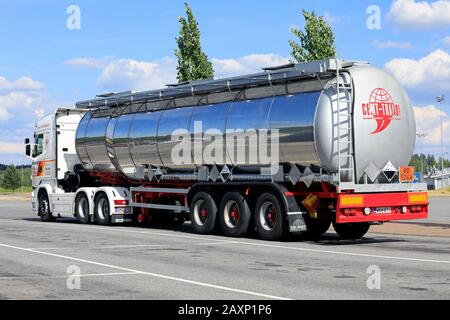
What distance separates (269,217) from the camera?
58.4 ft

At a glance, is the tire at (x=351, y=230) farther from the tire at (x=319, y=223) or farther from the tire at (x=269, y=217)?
the tire at (x=269, y=217)

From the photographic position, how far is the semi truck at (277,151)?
1661cm

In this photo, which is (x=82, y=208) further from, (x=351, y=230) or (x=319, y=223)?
(x=351, y=230)

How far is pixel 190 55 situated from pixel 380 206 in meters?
28.2

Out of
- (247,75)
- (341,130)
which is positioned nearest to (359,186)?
(341,130)

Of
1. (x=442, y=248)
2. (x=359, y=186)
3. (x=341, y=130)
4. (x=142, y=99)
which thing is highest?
(x=142, y=99)

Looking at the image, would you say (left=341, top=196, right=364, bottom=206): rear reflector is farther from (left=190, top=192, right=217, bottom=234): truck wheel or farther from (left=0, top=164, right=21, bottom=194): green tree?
(left=0, top=164, right=21, bottom=194): green tree

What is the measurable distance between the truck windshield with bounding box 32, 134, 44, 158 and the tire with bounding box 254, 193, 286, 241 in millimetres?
12003

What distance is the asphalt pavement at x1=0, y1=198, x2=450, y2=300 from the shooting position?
9.78m

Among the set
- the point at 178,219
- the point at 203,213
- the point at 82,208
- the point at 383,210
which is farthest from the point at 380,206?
the point at 82,208

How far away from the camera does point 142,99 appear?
22797mm
